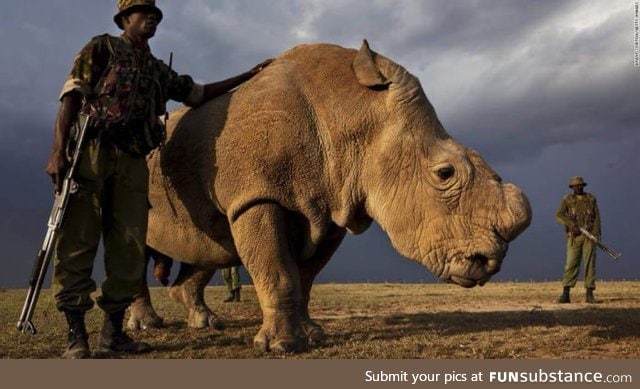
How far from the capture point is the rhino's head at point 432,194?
197 inches

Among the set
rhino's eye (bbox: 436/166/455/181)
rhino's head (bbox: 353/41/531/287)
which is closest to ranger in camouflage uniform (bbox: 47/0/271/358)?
rhino's head (bbox: 353/41/531/287)

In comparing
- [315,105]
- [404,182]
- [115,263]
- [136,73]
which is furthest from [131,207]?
[404,182]

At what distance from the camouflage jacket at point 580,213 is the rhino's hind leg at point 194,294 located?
9.51m

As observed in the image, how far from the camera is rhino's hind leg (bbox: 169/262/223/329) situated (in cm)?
733

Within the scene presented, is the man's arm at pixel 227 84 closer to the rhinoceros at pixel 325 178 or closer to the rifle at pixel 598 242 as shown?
the rhinoceros at pixel 325 178

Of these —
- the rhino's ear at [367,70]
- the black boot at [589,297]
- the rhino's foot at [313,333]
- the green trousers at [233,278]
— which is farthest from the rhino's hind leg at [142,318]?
the black boot at [589,297]

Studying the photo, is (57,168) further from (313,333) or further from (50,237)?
(313,333)

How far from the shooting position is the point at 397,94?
17.8ft

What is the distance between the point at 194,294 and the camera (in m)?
7.54

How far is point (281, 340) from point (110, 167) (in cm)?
198

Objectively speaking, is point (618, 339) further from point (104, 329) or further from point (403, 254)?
point (104, 329)

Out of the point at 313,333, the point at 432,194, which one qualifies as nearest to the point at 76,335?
the point at 313,333

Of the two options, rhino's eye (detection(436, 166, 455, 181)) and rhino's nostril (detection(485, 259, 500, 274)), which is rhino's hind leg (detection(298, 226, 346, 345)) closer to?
rhino's eye (detection(436, 166, 455, 181))

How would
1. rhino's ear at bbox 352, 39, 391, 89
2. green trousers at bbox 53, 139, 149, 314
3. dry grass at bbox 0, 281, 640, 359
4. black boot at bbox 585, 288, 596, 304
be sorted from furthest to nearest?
black boot at bbox 585, 288, 596, 304 → rhino's ear at bbox 352, 39, 391, 89 → dry grass at bbox 0, 281, 640, 359 → green trousers at bbox 53, 139, 149, 314
